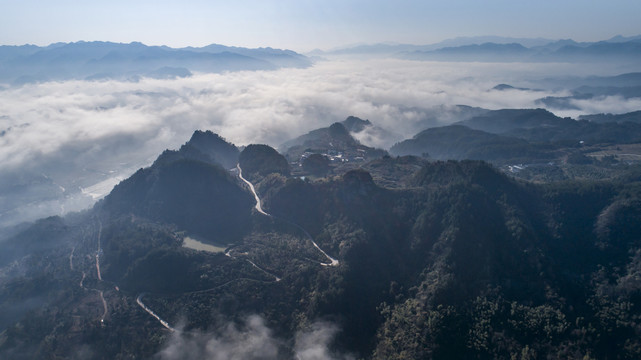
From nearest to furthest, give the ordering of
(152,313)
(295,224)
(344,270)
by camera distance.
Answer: (152,313)
(344,270)
(295,224)

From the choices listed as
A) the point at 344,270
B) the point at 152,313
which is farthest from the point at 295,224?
the point at 152,313

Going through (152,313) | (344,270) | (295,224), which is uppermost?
(295,224)

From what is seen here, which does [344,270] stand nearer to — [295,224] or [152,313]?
[295,224]

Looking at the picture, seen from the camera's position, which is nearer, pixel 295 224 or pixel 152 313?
pixel 152 313

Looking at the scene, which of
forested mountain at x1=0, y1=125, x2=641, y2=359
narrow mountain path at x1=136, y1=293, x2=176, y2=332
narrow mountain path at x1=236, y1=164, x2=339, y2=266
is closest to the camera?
forested mountain at x1=0, y1=125, x2=641, y2=359

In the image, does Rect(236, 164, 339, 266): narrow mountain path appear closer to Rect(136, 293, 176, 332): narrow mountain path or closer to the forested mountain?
the forested mountain

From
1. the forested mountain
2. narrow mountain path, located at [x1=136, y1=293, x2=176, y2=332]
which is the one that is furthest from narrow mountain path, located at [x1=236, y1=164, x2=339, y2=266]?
narrow mountain path, located at [x1=136, y1=293, x2=176, y2=332]


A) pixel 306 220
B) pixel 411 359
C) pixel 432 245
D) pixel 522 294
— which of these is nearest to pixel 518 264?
pixel 522 294

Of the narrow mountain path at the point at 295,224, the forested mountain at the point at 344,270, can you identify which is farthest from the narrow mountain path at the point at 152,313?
the narrow mountain path at the point at 295,224

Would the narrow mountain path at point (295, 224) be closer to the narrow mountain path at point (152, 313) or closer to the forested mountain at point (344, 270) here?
the forested mountain at point (344, 270)
